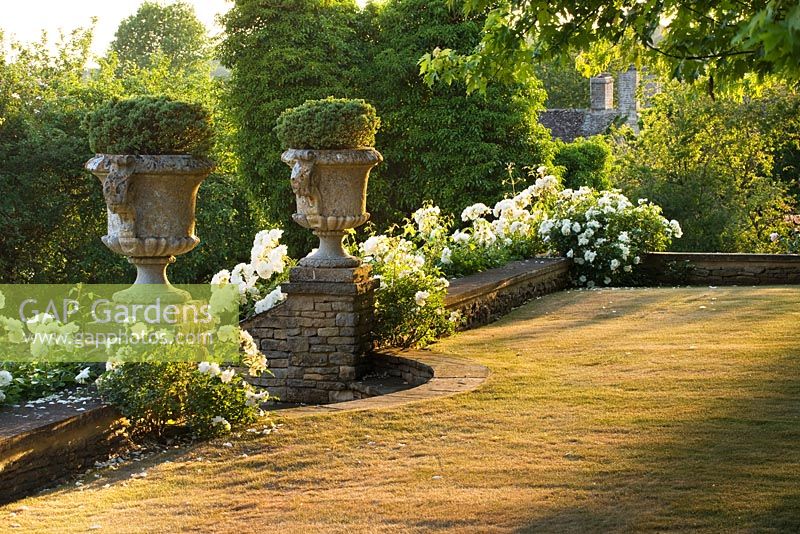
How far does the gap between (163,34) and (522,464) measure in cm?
5953

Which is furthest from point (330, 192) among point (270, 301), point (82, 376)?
point (82, 376)

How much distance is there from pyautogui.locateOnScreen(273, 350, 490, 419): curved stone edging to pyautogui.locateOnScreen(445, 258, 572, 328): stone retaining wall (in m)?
1.55

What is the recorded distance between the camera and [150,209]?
6414mm

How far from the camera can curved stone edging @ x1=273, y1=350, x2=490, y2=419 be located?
260 inches

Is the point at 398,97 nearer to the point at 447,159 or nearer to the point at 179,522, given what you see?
the point at 447,159

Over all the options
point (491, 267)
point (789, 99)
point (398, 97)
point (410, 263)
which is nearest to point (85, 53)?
point (398, 97)

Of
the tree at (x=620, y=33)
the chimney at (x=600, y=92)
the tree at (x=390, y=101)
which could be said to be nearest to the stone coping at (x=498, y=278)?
the tree at (x=620, y=33)

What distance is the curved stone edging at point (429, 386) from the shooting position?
659 centimetres

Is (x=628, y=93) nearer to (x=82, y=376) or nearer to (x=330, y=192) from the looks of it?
(x=330, y=192)

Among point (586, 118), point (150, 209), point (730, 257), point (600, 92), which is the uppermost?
point (600, 92)

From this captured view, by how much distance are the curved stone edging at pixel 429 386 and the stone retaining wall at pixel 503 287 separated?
155 centimetres

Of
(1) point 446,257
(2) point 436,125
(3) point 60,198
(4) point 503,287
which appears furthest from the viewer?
(2) point 436,125

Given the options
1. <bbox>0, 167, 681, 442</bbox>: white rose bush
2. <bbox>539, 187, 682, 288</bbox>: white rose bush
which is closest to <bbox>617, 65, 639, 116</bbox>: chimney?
<bbox>0, 167, 681, 442</bbox>: white rose bush

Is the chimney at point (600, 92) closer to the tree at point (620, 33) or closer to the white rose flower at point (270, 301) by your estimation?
the white rose flower at point (270, 301)
